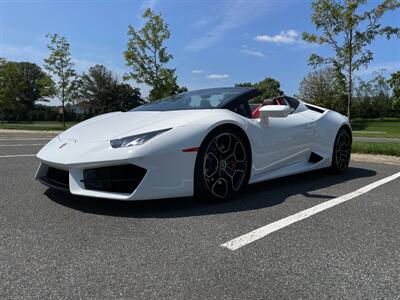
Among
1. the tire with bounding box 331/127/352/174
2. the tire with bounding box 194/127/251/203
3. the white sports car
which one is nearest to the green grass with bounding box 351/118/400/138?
the tire with bounding box 331/127/352/174

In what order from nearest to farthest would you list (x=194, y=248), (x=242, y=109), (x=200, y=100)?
(x=194, y=248) → (x=242, y=109) → (x=200, y=100)

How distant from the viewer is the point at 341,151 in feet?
17.8

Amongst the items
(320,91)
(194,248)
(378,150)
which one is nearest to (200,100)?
(194,248)

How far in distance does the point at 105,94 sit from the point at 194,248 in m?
70.7

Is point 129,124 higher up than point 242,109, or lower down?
lower down

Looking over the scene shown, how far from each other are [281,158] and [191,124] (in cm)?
134

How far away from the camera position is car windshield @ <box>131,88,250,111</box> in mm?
3996

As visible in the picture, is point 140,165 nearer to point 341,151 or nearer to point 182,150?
point 182,150

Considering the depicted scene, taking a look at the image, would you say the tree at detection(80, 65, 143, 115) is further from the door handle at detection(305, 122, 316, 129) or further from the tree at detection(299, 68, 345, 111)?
the door handle at detection(305, 122, 316, 129)

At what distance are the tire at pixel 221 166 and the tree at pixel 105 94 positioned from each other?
64.5m

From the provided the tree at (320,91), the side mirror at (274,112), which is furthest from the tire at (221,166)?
the tree at (320,91)

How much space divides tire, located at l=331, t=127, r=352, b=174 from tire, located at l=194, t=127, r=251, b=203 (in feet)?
6.56

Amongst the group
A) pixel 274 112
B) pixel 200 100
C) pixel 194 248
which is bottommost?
pixel 194 248

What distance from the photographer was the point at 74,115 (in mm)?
59375
